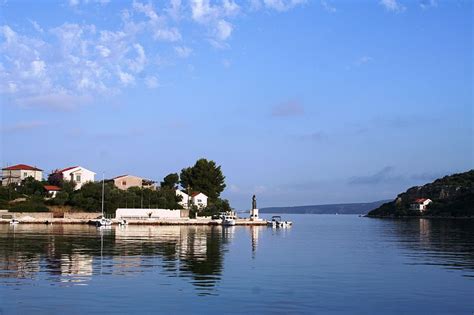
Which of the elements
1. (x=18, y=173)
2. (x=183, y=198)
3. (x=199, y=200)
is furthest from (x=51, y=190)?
(x=199, y=200)

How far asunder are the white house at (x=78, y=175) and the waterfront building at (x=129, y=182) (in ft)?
27.7

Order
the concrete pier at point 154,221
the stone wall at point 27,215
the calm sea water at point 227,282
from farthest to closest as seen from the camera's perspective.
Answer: the stone wall at point 27,215 < the concrete pier at point 154,221 < the calm sea water at point 227,282

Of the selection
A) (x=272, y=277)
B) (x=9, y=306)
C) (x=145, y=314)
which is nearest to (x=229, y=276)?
(x=272, y=277)

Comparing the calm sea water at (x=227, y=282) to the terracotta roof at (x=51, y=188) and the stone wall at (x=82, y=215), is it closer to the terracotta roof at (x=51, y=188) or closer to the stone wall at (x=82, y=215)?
the stone wall at (x=82, y=215)

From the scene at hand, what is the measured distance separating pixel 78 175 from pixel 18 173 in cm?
1458

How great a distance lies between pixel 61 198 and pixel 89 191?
5.46 m

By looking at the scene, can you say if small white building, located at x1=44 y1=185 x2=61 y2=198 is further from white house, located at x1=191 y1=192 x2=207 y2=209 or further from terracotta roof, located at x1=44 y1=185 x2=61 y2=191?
white house, located at x1=191 y1=192 x2=207 y2=209

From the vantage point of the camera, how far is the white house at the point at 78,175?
407ft

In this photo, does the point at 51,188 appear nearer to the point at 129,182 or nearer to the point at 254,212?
the point at 129,182

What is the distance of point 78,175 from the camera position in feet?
410

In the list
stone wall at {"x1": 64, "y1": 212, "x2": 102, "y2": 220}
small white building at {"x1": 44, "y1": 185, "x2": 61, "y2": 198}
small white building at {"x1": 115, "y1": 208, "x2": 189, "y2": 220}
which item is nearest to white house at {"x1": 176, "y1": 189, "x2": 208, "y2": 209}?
small white building at {"x1": 115, "y1": 208, "x2": 189, "y2": 220}

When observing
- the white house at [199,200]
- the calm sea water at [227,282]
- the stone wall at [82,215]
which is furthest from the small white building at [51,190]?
the calm sea water at [227,282]

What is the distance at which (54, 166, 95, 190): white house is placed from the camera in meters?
124

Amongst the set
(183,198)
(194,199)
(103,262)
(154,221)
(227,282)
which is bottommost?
(227,282)
